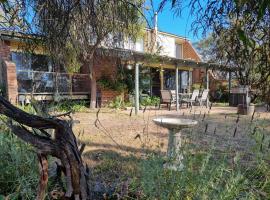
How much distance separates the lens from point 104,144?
6621mm

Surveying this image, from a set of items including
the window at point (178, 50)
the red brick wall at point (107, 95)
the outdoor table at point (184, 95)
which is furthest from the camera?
the window at point (178, 50)

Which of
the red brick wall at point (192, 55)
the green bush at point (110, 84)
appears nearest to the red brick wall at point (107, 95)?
the green bush at point (110, 84)

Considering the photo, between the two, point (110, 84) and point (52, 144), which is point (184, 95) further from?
point (52, 144)

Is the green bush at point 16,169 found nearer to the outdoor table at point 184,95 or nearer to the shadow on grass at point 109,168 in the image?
the shadow on grass at point 109,168

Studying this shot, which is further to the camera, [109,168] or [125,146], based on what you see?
[125,146]

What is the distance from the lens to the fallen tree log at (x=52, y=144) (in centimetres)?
161

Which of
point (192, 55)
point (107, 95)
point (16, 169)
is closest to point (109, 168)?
point (16, 169)

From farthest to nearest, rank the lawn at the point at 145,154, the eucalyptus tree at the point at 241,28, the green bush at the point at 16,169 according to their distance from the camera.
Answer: the green bush at the point at 16,169 < the lawn at the point at 145,154 < the eucalyptus tree at the point at 241,28

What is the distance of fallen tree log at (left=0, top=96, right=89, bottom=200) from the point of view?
161 cm

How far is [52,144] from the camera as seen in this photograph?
170cm

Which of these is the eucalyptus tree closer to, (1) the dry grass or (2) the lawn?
(2) the lawn

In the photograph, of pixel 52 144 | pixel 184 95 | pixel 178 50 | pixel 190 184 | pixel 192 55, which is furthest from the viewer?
pixel 192 55

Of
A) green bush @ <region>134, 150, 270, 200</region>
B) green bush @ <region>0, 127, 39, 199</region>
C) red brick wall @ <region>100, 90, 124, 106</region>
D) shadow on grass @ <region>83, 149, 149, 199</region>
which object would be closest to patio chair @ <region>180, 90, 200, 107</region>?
red brick wall @ <region>100, 90, 124, 106</region>

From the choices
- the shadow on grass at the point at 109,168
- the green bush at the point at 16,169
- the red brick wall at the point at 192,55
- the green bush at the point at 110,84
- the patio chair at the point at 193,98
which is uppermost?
the red brick wall at the point at 192,55
